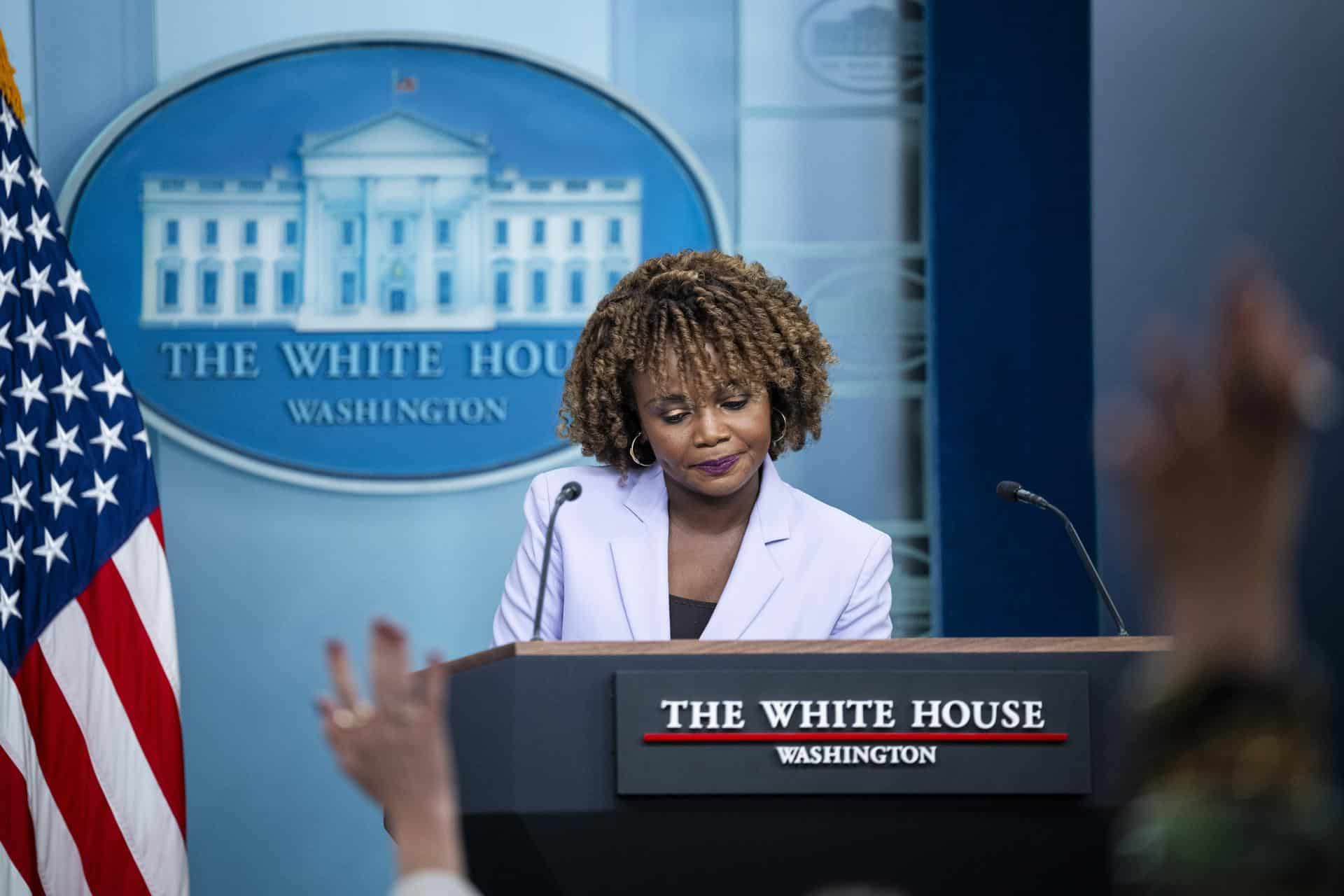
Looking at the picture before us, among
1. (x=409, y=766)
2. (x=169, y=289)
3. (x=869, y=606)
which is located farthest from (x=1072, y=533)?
(x=169, y=289)

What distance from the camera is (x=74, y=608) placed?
3.21m

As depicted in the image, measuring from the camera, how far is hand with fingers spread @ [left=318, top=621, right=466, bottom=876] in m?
0.77

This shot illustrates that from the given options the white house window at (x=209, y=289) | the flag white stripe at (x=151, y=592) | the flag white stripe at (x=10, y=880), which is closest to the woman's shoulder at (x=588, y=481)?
the flag white stripe at (x=151, y=592)

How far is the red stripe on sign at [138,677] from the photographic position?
3.22 metres

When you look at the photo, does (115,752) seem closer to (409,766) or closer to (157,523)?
(157,523)

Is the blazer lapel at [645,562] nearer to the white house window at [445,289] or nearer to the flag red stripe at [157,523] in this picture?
the flag red stripe at [157,523]

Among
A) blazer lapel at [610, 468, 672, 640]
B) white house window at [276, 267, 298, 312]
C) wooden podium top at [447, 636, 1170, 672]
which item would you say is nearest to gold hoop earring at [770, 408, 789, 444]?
blazer lapel at [610, 468, 672, 640]

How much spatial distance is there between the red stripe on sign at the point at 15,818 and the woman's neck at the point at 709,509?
1.44m

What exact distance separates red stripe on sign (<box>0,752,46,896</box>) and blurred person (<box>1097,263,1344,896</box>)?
2.89m

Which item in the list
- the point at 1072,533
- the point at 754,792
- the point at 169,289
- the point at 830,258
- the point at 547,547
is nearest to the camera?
the point at 754,792

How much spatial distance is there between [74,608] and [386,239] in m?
1.36

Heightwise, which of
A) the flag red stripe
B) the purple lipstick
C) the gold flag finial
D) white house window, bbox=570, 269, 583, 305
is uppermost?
the gold flag finial

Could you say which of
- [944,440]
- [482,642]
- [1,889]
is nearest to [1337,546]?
[944,440]

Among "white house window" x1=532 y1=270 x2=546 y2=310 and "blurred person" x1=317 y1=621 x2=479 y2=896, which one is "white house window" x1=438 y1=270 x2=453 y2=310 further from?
"blurred person" x1=317 y1=621 x2=479 y2=896
